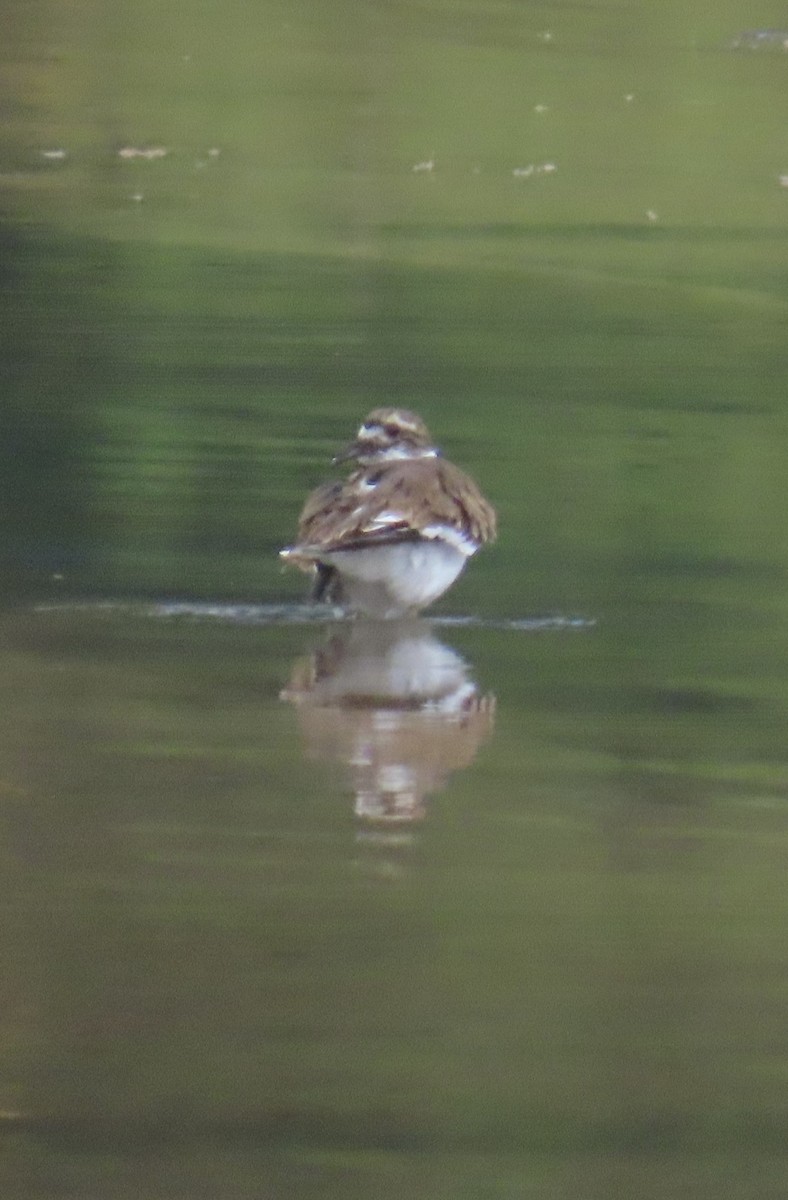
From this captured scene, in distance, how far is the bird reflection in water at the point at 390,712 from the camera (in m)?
7.98

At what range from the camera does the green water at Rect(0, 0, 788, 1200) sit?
5809 mm

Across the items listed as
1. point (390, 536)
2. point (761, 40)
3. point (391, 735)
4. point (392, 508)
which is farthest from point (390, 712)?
point (761, 40)

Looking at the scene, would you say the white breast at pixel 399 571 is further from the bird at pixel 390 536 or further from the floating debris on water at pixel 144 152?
the floating debris on water at pixel 144 152

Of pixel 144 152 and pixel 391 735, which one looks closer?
pixel 391 735

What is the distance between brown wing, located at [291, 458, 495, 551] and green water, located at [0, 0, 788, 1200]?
12.3 inches

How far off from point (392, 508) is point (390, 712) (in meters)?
1.31

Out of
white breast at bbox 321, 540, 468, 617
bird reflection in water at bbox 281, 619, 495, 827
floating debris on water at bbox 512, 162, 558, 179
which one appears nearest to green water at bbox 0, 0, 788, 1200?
bird reflection in water at bbox 281, 619, 495, 827

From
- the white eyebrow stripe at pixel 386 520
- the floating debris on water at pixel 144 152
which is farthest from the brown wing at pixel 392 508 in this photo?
the floating debris on water at pixel 144 152

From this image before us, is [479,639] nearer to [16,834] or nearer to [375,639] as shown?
[375,639]

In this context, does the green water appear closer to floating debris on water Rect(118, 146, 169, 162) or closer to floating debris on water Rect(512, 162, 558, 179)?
floating debris on water Rect(512, 162, 558, 179)

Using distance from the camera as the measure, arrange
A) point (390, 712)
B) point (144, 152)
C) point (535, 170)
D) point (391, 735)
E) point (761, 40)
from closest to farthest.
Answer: point (391, 735)
point (390, 712)
point (535, 170)
point (144, 152)
point (761, 40)

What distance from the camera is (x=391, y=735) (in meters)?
8.52

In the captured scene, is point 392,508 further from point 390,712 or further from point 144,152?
point 144,152

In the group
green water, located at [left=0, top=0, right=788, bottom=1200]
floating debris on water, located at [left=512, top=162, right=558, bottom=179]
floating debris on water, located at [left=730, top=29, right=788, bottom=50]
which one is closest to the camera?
green water, located at [left=0, top=0, right=788, bottom=1200]
